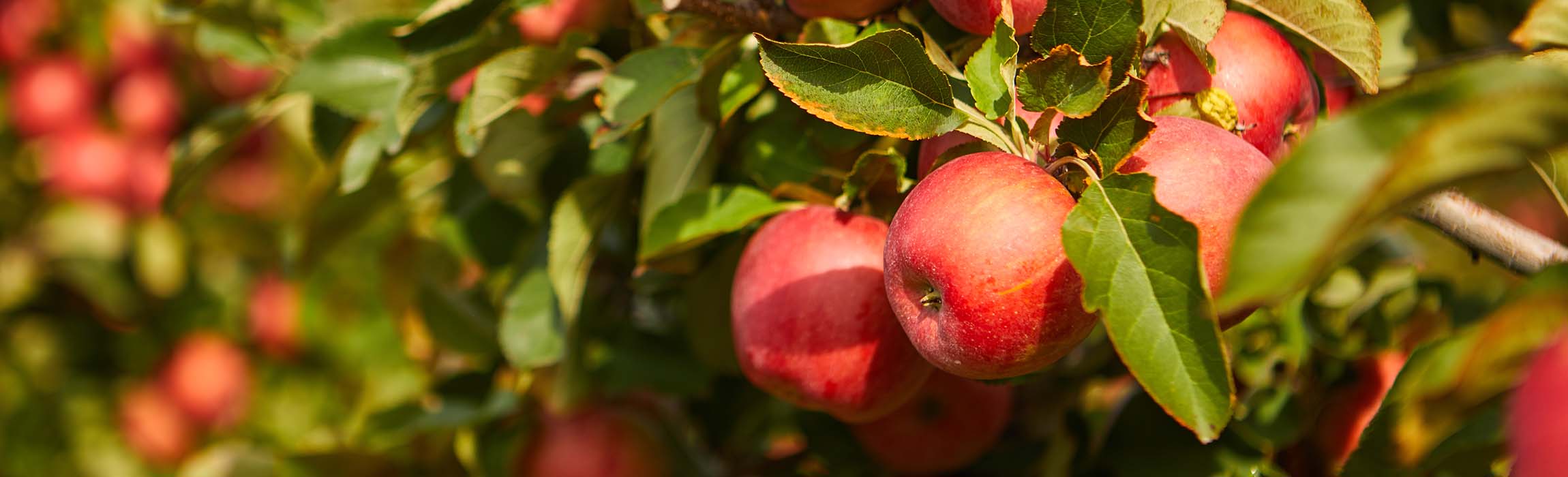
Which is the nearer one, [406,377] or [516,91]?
[516,91]

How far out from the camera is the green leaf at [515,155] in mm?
1042

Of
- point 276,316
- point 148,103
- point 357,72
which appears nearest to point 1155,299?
point 357,72

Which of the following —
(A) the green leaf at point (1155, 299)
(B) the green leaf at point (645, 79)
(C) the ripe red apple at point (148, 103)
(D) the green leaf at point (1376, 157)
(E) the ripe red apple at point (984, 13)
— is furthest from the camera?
(C) the ripe red apple at point (148, 103)

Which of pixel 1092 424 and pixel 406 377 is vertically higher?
pixel 1092 424

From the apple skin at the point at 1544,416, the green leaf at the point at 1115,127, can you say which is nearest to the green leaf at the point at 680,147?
the green leaf at the point at 1115,127

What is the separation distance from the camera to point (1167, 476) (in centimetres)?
93

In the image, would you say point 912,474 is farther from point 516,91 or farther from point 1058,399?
point 516,91

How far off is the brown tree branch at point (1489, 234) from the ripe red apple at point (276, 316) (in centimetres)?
173

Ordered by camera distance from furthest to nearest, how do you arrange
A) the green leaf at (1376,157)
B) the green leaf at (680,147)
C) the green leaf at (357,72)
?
the green leaf at (357,72) < the green leaf at (680,147) < the green leaf at (1376,157)

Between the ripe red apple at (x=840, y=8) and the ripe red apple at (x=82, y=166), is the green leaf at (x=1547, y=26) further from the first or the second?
the ripe red apple at (x=82, y=166)

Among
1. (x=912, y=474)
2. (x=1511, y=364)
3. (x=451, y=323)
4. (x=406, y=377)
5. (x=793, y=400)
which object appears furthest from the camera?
(x=406, y=377)

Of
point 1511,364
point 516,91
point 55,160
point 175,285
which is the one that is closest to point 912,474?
point 516,91

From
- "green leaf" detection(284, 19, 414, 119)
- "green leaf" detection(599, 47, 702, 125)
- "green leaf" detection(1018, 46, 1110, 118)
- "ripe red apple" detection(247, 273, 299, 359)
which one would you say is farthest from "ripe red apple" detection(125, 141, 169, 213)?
"green leaf" detection(1018, 46, 1110, 118)

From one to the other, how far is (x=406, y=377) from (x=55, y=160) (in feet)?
2.43
